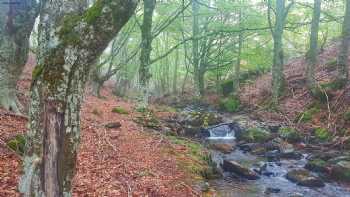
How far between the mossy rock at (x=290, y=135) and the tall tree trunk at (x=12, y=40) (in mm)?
9511

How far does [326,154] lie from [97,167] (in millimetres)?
7408

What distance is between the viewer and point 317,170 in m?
10.6

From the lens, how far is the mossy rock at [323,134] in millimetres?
13123

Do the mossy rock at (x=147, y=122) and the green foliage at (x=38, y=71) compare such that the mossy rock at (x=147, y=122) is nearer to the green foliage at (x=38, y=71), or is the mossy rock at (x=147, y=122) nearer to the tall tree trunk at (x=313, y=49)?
the tall tree trunk at (x=313, y=49)

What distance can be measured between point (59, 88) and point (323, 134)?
1166cm

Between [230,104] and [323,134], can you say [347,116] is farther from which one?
[230,104]

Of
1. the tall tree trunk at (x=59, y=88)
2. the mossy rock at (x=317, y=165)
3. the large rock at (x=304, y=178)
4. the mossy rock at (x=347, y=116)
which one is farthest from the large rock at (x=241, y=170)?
the tall tree trunk at (x=59, y=88)

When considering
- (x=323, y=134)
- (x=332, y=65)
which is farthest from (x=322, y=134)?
(x=332, y=65)

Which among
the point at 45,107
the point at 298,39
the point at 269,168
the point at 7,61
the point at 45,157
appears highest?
the point at 298,39

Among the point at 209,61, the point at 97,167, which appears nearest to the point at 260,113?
the point at 209,61

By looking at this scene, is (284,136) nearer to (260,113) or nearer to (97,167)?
(260,113)

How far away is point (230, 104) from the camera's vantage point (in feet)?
75.9

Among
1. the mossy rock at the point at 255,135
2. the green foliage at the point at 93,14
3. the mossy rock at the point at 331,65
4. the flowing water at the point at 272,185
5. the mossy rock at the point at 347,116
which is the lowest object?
the flowing water at the point at 272,185

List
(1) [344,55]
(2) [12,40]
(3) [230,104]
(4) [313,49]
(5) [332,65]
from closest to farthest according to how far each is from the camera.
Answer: (2) [12,40], (1) [344,55], (4) [313,49], (5) [332,65], (3) [230,104]
